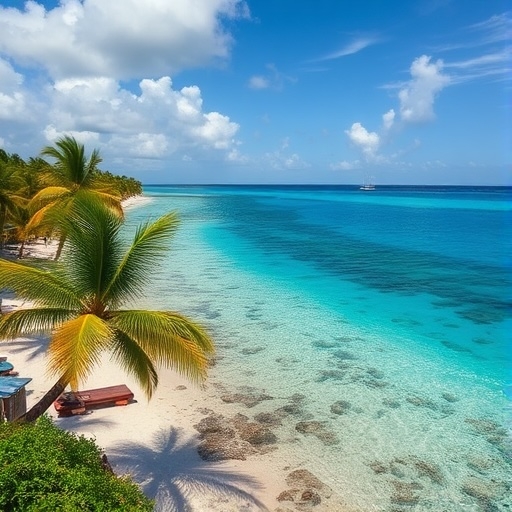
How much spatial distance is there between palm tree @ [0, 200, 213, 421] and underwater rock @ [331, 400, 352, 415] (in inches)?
222

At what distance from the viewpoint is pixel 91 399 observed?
1137cm

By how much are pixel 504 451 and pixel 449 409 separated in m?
1.90

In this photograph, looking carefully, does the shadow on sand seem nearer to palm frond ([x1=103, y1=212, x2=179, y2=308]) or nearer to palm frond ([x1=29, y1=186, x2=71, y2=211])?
palm frond ([x1=103, y1=212, x2=179, y2=308])

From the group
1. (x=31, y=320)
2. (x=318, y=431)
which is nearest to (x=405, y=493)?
(x=318, y=431)

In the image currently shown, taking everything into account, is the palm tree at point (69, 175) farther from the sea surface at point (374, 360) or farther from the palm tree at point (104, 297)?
the palm tree at point (104, 297)

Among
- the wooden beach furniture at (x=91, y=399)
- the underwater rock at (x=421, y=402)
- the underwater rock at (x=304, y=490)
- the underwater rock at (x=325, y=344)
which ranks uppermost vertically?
the wooden beach furniture at (x=91, y=399)

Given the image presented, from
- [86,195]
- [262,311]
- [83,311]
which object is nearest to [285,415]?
[83,311]

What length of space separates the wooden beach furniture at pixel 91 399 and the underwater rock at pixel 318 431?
4.45m

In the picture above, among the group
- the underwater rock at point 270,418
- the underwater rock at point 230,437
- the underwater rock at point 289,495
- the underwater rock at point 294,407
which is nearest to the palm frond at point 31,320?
the underwater rock at point 230,437

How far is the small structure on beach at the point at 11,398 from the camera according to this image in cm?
864

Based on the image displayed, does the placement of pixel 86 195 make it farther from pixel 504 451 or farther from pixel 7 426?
pixel 504 451

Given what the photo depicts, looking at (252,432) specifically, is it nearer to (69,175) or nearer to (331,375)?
(331,375)

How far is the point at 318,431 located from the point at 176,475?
3.57 metres

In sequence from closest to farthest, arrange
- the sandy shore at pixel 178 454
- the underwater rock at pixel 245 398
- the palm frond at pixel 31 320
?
the palm frond at pixel 31 320 → the sandy shore at pixel 178 454 → the underwater rock at pixel 245 398
